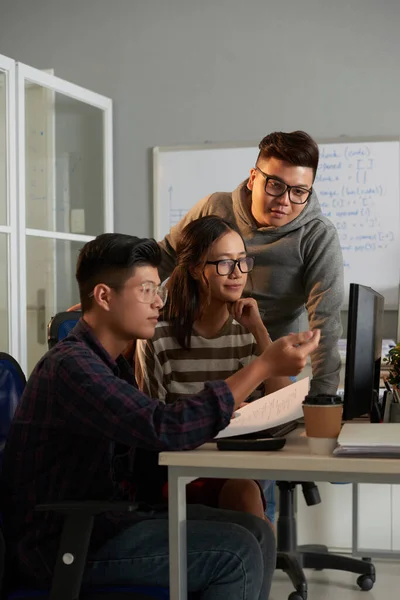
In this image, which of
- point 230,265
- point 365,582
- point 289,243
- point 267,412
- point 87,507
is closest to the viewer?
point 87,507

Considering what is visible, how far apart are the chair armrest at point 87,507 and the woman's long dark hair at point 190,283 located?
727mm

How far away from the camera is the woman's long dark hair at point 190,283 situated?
216 centimetres

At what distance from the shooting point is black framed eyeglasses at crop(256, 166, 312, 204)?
2252 millimetres

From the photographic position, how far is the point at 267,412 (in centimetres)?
163

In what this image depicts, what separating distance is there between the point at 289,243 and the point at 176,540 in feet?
3.88

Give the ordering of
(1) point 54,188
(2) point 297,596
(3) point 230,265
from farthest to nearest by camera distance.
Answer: (1) point 54,188 → (2) point 297,596 → (3) point 230,265

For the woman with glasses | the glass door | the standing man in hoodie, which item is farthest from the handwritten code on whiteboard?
the woman with glasses

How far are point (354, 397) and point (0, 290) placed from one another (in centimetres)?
224

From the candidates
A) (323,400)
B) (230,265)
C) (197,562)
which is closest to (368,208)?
(230,265)

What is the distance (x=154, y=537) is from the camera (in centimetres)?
157

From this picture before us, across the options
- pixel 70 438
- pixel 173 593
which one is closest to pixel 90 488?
pixel 70 438

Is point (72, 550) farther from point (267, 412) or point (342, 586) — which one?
point (342, 586)

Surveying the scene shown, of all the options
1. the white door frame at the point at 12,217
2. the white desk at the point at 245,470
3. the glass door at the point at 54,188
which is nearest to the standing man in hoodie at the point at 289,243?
the white desk at the point at 245,470

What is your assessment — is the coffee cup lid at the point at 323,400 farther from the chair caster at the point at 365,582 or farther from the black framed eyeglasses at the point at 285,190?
the chair caster at the point at 365,582
